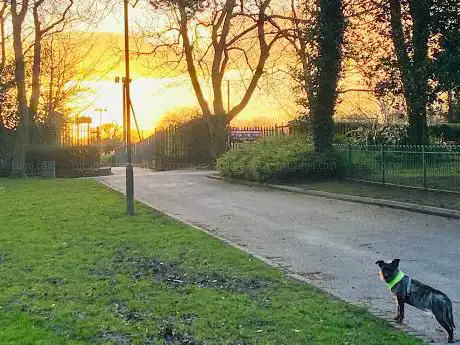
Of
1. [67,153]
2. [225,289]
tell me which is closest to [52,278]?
A: [225,289]

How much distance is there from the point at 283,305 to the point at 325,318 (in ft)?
2.00

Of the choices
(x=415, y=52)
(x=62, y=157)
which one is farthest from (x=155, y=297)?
(x=62, y=157)

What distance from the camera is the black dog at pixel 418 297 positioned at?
5242 millimetres

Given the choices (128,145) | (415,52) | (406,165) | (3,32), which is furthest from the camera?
(3,32)

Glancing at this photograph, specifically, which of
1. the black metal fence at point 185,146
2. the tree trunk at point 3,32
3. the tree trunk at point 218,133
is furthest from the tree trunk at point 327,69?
the tree trunk at point 3,32

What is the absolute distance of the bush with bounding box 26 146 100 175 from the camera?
34.1 m

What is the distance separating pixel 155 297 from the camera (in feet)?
22.5

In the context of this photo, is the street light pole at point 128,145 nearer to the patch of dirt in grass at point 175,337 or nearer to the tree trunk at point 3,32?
the patch of dirt in grass at point 175,337

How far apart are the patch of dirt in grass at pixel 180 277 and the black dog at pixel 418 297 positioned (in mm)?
1885

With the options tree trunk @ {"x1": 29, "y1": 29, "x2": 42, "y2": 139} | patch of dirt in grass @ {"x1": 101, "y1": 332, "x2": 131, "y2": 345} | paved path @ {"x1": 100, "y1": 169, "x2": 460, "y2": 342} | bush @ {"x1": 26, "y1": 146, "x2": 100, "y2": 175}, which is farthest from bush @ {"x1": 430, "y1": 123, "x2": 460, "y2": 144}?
patch of dirt in grass @ {"x1": 101, "y1": 332, "x2": 131, "y2": 345}

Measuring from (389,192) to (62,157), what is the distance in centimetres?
2111

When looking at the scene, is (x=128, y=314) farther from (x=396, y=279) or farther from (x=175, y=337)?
(x=396, y=279)

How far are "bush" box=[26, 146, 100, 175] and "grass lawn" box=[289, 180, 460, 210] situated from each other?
1620 centimetres

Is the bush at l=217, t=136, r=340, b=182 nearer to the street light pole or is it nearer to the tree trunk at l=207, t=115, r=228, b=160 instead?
the tree trunk at l=207, t=115, r=228, b=160
